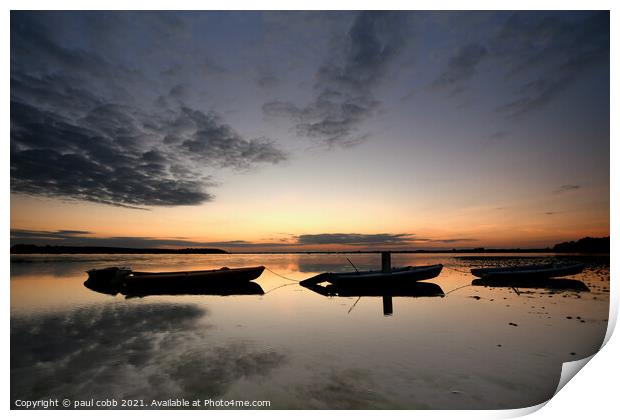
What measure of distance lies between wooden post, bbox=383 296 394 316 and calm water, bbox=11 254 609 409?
0.56 ft

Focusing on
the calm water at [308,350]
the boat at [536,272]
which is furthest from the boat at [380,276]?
the boat at [536,272]

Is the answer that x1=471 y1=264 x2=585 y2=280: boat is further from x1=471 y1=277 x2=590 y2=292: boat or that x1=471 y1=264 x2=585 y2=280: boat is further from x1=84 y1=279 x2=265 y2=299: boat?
x1=84 y1=279 x2=265 y2=299: boat

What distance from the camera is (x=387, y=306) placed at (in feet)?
39.3

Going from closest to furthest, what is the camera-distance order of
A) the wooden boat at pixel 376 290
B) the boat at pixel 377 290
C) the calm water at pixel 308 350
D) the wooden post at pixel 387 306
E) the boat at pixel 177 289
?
the calm water at pixel 308 350, the wooden post at pixel 387 306, the boat at pixel 377 290, the wooden boat at pixel 376 290, the boat at pixel 177 289

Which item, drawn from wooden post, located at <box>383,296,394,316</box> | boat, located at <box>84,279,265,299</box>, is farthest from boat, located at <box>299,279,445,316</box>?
boat, located at <box>84,279,265,299</box>

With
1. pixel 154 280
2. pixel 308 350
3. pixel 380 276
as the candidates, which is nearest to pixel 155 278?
pixel 154 280

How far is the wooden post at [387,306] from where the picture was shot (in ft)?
35.4

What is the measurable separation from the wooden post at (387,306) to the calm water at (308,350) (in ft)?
0.56

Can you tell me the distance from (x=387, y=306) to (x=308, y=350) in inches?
223

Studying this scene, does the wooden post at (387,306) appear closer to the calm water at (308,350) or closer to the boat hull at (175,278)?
the calm water at (308,350)

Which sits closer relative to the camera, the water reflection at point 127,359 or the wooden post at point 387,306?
the water reflection at point 127,359

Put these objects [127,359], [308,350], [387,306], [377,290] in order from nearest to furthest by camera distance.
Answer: [127,359]
[308,350]
[387,306]
[377,290]

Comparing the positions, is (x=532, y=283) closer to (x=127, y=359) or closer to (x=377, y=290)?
(x=377, y=290)
